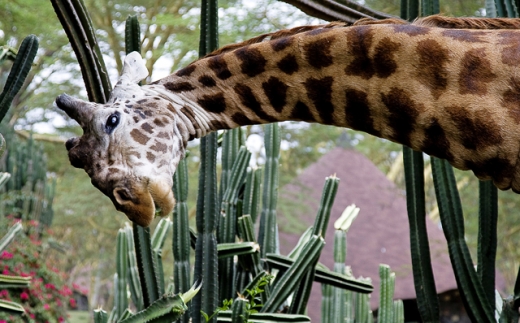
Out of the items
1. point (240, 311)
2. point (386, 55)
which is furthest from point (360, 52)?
point (240, 311)

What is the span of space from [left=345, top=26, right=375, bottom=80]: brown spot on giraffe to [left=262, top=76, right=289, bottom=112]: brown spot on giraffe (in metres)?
0.20

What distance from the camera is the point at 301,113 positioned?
2.24m

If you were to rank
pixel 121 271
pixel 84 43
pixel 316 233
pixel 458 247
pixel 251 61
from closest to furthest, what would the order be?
pixel 251 61 < pixel 84 43 < pixel 458 247 < pixel 316 233 < pixel 121 271

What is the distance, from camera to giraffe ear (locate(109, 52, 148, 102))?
7.11 ft

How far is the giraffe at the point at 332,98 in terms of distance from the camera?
2.04m

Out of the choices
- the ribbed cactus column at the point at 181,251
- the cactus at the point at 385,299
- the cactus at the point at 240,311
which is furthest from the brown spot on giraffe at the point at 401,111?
the cactus at the point at 385,299

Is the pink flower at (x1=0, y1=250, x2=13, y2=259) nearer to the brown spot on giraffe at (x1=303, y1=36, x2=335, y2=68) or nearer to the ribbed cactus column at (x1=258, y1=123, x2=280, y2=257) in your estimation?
the ribbed cactus column at (x1=258, y1=123, x2=280, y2=257)

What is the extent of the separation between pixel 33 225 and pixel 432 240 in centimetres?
503

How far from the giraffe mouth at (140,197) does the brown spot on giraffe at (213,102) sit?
33 cm

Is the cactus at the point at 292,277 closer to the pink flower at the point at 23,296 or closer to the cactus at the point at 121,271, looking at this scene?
the cactus at the point at 121,271

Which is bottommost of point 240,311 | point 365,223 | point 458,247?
point 240,311

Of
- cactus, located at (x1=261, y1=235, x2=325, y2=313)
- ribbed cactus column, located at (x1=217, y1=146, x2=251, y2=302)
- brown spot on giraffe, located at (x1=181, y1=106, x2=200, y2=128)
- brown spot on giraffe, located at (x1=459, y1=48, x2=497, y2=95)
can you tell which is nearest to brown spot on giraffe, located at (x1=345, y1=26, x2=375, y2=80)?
brown spot on giraffe, located at (x1=459, y1=48, x2=497, y2=95)

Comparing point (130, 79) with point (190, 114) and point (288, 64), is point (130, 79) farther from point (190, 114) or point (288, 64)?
point (288, 64)

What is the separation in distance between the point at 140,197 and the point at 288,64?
1.89 ft
